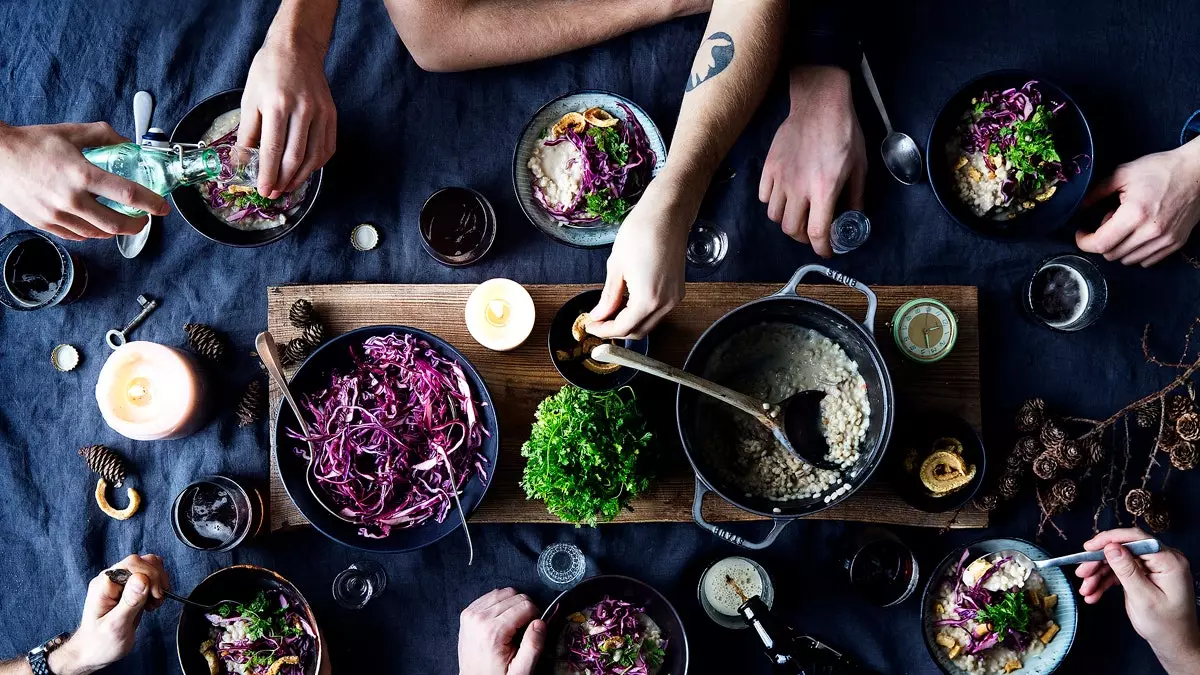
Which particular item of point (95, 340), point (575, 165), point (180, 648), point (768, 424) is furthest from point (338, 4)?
point (180, 648)

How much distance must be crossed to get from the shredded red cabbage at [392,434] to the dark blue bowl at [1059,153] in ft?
5.50

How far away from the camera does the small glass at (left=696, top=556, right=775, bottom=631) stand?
2418 mm

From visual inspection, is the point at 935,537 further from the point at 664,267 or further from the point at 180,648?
the point at 180,648

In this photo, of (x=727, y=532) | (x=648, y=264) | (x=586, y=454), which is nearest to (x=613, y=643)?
(x=727, y=532)

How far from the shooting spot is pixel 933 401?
8.02 ft

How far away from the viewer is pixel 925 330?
241 cm

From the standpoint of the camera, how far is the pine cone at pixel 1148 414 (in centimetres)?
247

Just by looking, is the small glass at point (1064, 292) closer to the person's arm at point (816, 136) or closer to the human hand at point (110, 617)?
the person's arm at point (816, 136)

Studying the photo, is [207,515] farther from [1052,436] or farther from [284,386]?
[1052,436]

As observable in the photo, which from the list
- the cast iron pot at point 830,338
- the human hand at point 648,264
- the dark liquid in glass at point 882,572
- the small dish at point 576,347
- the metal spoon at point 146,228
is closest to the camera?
the human hand at point 648,264

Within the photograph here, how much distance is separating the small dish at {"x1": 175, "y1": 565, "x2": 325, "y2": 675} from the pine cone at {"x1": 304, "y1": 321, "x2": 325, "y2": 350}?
2.36 feet

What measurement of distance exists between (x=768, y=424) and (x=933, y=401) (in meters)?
0.63

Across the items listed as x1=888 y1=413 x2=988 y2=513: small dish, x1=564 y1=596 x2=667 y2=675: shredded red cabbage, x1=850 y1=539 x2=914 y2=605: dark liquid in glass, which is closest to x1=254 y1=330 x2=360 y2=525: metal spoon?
x1=564 y1=596 x2=667 y2=675: shredded red cabbage

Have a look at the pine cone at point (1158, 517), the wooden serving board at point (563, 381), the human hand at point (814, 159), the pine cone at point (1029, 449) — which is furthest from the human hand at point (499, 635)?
the pine cone at point (1158, 517)
